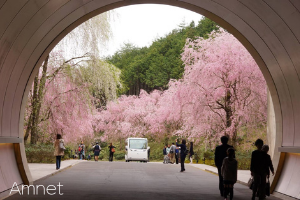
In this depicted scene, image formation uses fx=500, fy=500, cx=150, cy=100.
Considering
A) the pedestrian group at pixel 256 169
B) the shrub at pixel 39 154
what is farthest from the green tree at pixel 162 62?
the pedestrian group at pixel 256 169

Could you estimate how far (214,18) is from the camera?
14289 millimetres

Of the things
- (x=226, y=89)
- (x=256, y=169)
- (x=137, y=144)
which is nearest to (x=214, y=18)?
(x=256, y=169)

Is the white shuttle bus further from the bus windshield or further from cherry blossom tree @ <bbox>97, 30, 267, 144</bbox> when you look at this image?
cherry blossom tree @ <bbox>97, 30, 267, 144</bbox>

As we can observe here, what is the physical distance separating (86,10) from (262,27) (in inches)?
185

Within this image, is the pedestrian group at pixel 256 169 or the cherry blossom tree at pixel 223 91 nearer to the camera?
the pedestrian group at pixel 256 169

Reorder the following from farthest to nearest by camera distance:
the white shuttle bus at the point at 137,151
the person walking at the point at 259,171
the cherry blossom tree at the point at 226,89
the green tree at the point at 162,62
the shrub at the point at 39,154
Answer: the green tree at the point at 162,62 < the white shuttle bus at the point at 137,151 < the shrub at the point at 39,154 < the cherry blossom tree at the point at 226,89 < the person walking at the point at 259,171

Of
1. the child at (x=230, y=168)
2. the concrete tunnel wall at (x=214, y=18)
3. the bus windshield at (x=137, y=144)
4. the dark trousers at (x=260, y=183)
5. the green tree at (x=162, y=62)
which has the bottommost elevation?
the dark trousers at (x=260, y=183)

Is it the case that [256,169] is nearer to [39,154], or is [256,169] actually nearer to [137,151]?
[39,154]

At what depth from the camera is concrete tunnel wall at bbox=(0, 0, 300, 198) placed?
35.0ft

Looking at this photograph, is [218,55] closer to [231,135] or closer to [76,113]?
[231,135]

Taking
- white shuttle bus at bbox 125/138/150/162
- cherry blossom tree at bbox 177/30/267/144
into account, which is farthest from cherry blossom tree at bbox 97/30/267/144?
white shuttle bus at bbox 125/138/150/162

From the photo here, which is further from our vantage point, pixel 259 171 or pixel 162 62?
pixel 162 62

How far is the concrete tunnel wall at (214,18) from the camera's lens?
10672mm

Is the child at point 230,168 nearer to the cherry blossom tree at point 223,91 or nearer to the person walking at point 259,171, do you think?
the person walking at point 259,171
